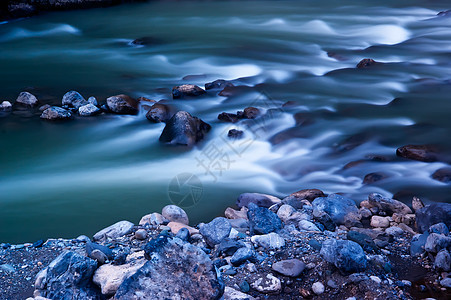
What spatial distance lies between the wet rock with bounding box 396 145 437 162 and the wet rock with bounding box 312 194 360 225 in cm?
157

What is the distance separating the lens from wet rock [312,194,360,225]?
4.09 m

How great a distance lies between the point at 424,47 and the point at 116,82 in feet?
20.8

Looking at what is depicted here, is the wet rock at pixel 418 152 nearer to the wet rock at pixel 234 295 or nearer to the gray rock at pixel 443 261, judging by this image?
the gray rock at pixel 443 261

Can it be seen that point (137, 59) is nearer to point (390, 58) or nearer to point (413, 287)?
point (390, 58)

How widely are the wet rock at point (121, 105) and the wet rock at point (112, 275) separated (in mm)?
4559

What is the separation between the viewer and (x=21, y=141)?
20.9 ft

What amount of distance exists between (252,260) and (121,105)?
4570mm

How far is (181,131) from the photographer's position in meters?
6.07

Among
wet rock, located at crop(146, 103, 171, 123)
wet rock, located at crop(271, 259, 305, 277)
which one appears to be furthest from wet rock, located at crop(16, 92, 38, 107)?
wet rock, located at crop(271, 259, 305, 277)

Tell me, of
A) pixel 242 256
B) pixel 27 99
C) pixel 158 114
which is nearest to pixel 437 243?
pixel 242 256

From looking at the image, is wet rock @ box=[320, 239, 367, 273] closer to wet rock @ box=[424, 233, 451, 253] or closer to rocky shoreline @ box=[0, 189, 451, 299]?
rocky shoreline @ box=[0, 189, 451, 299]

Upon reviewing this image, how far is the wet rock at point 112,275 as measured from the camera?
2.56m

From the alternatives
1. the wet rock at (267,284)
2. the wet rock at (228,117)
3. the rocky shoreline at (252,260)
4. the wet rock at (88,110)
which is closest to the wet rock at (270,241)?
the rocky shoreline at (252,260)

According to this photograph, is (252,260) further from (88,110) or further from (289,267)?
(88,110)
